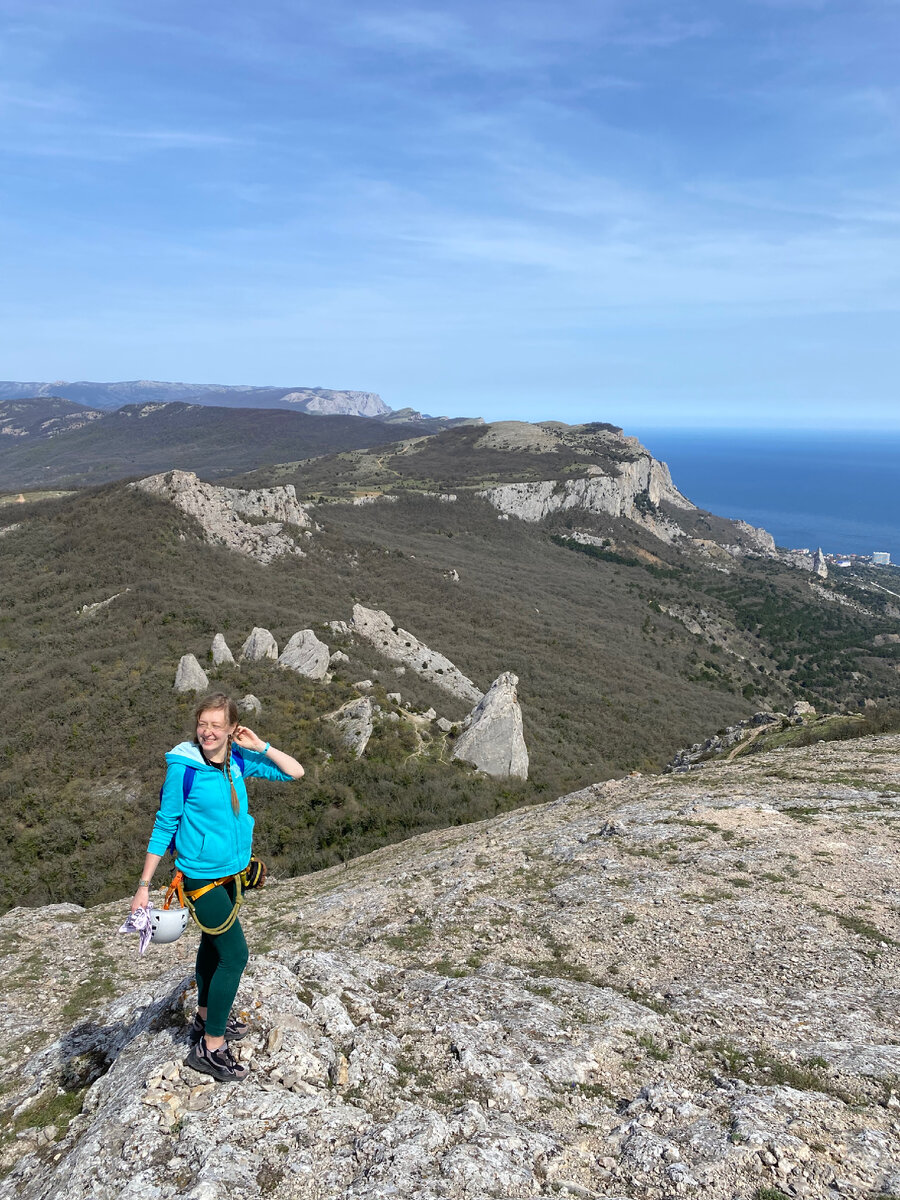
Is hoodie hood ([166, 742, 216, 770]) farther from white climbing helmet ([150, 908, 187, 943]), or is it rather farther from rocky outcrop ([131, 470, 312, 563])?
rocky outcrop ([131, 470, 312, 563])

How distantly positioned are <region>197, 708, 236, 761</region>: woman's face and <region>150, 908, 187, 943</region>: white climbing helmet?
135cm

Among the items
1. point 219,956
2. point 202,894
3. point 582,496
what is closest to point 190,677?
Answer: point 219,956

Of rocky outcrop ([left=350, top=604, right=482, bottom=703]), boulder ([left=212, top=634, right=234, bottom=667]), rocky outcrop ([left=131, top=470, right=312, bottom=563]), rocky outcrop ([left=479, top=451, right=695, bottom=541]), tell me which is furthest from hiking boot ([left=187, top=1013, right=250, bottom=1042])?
rocky outcrop ([left=479, top=451, right=695, bottom=541])

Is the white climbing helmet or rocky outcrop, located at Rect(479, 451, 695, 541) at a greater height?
rocky outcrop, located at Rect(479, 451, 695, 541)

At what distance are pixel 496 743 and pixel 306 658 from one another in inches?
466

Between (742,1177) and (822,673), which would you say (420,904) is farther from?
(822,673)

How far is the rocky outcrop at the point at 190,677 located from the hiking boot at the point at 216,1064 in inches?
1007

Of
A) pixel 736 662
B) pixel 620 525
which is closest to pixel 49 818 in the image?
→ pixel 736 662

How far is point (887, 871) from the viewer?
11.4 metres

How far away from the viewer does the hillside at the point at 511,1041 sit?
461cm

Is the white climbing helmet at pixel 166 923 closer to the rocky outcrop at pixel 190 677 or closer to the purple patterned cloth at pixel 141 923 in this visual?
the purple patterned cloth at pixel 141 923

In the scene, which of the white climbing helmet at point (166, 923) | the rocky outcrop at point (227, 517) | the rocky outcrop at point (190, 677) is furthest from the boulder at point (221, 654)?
the white climbing helmet at point (166, 923)

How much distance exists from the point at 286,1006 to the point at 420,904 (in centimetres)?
607

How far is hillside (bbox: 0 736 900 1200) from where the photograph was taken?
461cm
